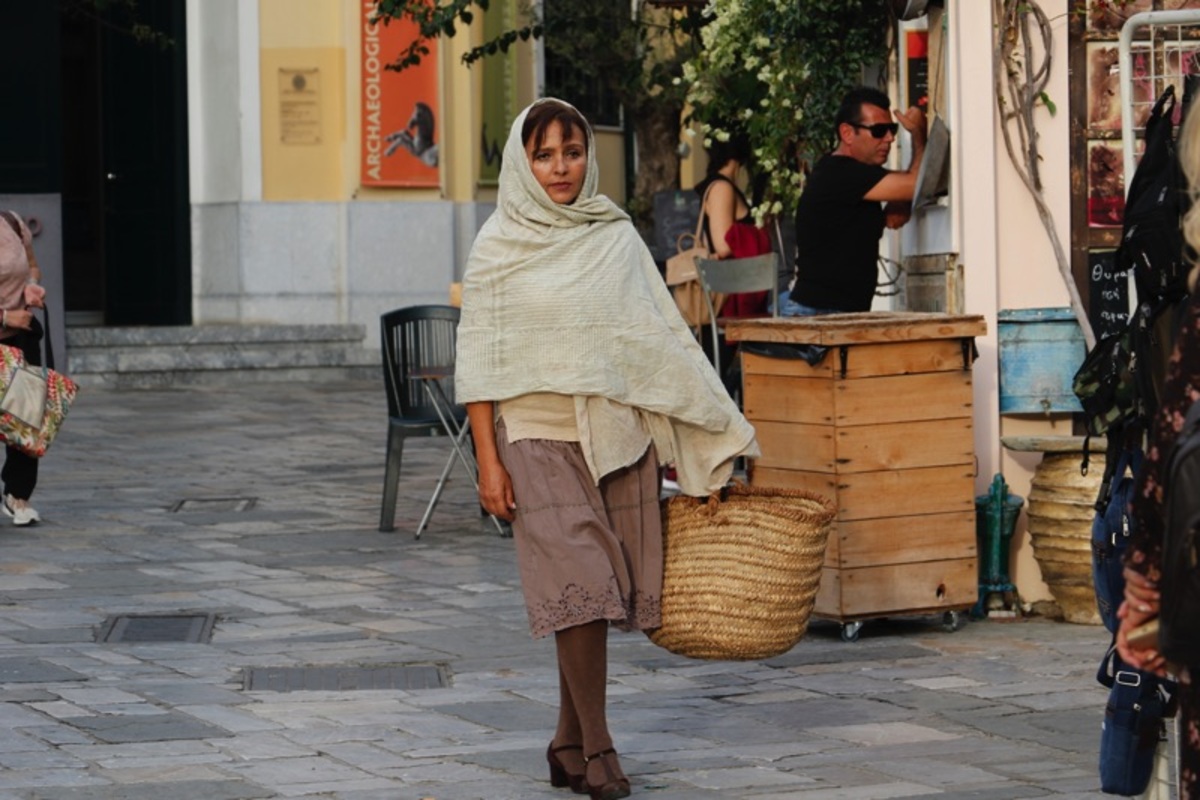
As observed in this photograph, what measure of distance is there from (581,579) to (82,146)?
63.8ft

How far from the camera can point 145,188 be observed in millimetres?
22422

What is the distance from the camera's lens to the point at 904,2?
33.8 ft

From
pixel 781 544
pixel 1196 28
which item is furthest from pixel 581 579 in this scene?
pixel 1196 28

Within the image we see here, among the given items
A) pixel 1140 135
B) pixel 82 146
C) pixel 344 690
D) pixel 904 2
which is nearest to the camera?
pixel 344 690

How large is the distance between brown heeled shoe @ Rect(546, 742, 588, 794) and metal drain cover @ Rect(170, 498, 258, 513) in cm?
660

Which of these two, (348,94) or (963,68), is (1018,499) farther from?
(348,94)

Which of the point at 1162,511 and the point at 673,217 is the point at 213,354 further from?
the point at 1162,511

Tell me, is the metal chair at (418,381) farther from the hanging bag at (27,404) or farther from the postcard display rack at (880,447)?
the postcard display rack at (880,447)

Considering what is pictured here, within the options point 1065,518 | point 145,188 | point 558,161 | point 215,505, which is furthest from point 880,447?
point 145,188

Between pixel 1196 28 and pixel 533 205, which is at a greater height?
pixel 1196 28

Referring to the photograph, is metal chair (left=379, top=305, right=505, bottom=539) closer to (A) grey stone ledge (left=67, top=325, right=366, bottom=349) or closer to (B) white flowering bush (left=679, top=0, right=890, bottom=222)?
(B) white flowering bush (left=679, top=0, right=890, bottom=222)

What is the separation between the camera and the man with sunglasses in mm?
9336

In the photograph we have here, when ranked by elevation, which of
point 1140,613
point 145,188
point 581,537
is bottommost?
point 581,537

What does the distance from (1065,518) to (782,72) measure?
15.4ft
